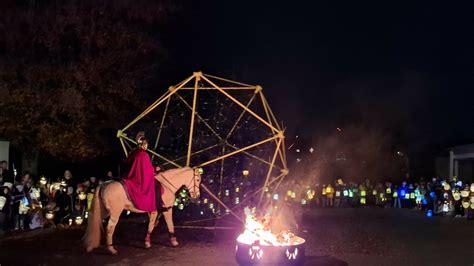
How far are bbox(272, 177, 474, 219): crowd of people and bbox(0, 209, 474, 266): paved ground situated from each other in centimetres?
378

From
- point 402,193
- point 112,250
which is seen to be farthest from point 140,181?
point 402,193

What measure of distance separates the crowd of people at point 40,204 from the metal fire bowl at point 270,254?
6190 mm

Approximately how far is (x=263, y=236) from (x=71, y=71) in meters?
9.45

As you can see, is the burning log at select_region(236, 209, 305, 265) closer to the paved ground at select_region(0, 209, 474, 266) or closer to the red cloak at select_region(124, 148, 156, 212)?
the paved ground at select_region(0, 209, 474, 266)

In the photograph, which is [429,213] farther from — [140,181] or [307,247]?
[140,181]

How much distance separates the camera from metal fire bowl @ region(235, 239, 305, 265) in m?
8.84

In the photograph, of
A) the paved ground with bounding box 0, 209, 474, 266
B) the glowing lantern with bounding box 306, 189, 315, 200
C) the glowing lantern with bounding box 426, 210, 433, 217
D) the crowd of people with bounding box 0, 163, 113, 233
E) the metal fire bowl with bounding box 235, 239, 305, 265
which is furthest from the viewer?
the glowing lantern with bounding box 306, 189, 315, 200

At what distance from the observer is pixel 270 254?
883cm

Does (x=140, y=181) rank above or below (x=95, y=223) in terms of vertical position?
above

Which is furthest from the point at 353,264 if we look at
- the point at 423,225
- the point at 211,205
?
the point at 423,225

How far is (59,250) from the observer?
37.2 ft

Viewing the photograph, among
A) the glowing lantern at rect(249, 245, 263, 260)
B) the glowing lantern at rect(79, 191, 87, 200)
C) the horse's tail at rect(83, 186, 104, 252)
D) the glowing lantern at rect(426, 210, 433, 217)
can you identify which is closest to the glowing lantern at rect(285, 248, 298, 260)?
the glowing lantern at rect(249, 245, 263, 260)

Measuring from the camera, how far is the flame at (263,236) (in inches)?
359

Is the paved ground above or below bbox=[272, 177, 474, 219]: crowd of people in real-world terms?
below
